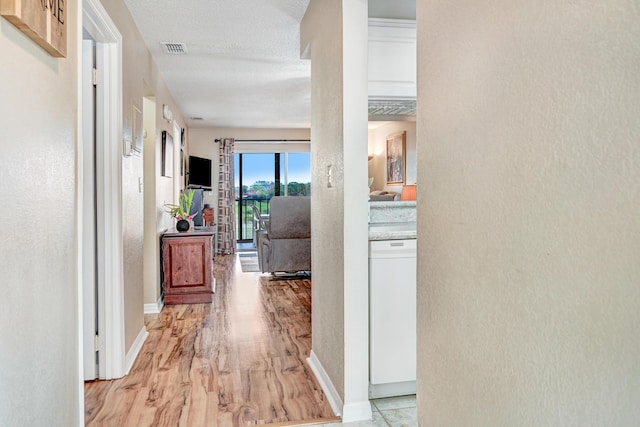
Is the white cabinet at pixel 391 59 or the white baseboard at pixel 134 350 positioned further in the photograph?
the white baseboard at pixel 134 350

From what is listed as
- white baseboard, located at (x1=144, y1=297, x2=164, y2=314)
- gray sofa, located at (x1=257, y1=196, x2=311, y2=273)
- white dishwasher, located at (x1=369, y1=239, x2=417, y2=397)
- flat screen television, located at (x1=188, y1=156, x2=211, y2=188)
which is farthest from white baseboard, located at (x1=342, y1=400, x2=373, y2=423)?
flat screen television, located at (x1=188, y1=156, x2=211, y2=188)

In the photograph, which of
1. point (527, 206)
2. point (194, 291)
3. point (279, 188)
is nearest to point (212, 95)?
point (194, 291)

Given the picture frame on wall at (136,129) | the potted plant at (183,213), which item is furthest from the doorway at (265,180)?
the picture frame on wall at (136,129)

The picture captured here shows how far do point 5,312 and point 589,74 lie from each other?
141 cm

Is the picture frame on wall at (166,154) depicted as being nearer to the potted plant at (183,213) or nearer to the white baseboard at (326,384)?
the potted plant at (183,213)

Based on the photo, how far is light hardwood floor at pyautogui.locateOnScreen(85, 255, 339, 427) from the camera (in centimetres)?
227

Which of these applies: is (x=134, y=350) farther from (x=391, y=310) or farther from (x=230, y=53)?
(x=230, y=53)

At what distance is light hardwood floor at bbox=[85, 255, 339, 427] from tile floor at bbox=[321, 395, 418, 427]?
0.64 feet

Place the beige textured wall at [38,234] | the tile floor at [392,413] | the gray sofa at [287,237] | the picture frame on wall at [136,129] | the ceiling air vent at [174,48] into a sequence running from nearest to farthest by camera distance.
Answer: the beige textured wall at [38,234] < the tile floor at [392,413] < the picture frame on wall at [136,129] < the ceiling air vent at [174,48] < the gray sofa at [287,237]

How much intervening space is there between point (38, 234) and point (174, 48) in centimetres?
288

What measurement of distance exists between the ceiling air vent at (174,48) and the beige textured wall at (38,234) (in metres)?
2.05

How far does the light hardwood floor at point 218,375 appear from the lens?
2.27 meters

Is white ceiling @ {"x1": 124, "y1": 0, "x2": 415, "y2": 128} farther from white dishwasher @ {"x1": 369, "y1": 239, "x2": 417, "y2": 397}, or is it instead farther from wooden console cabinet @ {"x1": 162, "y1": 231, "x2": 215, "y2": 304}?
wooden console cabinet @ {"x1": 162, "y1": 231, "x2": 215, "y2": 304}

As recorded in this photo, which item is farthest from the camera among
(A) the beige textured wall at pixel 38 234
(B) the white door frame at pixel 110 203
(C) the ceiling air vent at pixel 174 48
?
(C) the ceiling air vent at pixel 174 48
